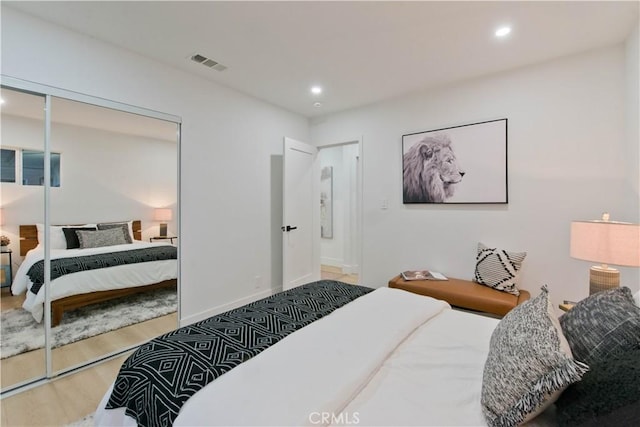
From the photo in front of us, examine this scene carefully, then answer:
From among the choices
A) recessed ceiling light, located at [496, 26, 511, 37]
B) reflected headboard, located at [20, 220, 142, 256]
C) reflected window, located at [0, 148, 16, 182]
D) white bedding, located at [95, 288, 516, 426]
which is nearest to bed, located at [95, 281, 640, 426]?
white bedding, located at [95, 288, 516, 426]

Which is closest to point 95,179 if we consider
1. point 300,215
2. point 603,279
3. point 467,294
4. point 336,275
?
point 300,215

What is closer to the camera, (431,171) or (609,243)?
(609,243)

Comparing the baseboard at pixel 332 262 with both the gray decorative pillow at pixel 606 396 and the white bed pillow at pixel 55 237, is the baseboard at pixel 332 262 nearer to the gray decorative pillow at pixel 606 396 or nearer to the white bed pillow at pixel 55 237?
the white bed pillow at pixel 55 237

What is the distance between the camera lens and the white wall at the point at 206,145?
80.9 inches

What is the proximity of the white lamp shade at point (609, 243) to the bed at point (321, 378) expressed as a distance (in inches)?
38.7

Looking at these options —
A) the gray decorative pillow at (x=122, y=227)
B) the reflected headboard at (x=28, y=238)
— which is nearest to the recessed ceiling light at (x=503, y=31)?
the gray decorative pillow at (x=122, y=227)

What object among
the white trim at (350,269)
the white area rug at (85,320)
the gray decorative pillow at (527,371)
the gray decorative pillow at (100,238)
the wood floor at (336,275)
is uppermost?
the gray decorative pillow at (100,238)

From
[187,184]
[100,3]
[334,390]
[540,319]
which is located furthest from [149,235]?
[540,319]

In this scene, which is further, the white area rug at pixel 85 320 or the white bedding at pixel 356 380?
the white area rug at pixel 85 320

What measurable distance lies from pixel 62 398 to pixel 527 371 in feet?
8.64

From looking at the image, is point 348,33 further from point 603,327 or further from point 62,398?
point 62,398

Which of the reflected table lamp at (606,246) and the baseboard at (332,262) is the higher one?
the reflected table lamp at (606,246)

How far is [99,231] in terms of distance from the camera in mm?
2414

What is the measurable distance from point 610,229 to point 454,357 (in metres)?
1.48
